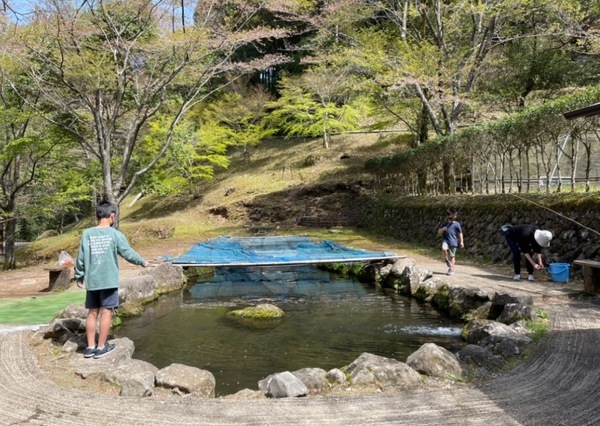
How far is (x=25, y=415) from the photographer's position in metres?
A: 2.93

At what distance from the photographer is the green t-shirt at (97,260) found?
388 cm

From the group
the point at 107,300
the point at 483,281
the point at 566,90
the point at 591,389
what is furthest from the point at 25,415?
the point at 566,90

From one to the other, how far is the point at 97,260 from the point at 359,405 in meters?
2.52

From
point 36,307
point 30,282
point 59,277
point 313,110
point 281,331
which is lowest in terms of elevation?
point 281,331

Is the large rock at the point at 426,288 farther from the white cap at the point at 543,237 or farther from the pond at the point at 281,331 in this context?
the white cap at the point at 543,237

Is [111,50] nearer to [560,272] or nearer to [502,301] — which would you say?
[502,301]

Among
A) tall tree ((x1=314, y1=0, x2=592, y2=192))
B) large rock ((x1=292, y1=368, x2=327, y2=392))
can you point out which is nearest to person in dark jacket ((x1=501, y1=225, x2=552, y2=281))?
large rock ((x1=292, y1=368, x2=327, y2=392))

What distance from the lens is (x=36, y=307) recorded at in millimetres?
6266

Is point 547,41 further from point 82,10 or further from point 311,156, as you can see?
point 82,10

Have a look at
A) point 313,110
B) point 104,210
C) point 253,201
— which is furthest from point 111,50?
point 313,110

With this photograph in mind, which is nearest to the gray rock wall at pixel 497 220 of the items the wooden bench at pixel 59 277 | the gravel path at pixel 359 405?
the gravel path at pixel 359 405

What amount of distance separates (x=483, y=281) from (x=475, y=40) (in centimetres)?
938

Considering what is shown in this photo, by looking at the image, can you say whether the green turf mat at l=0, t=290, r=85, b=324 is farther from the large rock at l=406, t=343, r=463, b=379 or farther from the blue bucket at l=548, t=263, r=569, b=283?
the blue bucket at l=548, t=263, r=569, b=283

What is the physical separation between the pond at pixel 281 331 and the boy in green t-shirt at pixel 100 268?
1.09 m
